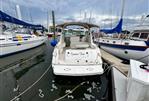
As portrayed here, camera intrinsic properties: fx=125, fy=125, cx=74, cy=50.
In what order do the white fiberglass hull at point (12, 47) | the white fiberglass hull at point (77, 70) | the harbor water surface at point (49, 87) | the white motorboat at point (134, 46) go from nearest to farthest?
the harbor water surface at point (49, 87) → the white fiberglass hull at point (77, 70) → the white motorboat at point (134, 46) → the white fiberglass hull at point (12, 47)

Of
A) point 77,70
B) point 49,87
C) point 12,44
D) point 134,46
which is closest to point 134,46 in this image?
point 134,46

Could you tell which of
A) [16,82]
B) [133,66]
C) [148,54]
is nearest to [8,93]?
[16,82]

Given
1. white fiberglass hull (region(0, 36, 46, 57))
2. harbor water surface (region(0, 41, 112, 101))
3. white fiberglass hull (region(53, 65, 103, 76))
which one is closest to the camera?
harbor water surface (region(0, 41, 112, 101))

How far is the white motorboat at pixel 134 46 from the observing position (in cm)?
612

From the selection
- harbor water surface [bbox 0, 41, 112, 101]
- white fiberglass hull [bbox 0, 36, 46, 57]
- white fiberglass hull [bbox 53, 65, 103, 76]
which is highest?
white fiberglass hull [bbox 0, 36, 46, 57]

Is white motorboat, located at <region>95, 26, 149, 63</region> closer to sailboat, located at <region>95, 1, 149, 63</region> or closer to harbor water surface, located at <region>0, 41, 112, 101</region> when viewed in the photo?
sailboat, located at <region>95, 1, 149, 63</region>

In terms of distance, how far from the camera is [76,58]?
5055 millimetres

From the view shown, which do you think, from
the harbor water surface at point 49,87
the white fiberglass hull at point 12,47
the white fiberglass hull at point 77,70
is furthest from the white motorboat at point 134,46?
the white fiberglass hull at point 12,47

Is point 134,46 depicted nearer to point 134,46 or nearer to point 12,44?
point 134,46

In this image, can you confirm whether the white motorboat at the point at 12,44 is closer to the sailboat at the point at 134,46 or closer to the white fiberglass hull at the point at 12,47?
the white fiberglass hull at the point at 12,47

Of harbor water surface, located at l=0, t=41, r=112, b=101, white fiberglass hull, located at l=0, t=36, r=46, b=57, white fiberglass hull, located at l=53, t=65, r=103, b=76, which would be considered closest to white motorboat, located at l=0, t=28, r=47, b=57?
white fiberglass hull, located at l=0, t=36, r=46, b=57

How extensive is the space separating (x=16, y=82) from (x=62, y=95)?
77.7 inches

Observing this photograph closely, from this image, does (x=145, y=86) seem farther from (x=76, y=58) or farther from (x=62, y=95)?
(x=76, y=58)

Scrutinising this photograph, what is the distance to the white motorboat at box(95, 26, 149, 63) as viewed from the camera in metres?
6.12
